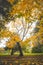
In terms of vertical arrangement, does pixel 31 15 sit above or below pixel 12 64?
above

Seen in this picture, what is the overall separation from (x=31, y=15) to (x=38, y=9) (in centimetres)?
33

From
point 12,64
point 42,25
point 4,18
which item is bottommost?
point 12,64

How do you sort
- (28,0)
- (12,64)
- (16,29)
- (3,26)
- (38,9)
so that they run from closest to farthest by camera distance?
(28,0) < (38,9) < (12,64) < (3,26) < (16,29)

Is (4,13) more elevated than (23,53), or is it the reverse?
(4,13)

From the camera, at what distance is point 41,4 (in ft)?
25.5

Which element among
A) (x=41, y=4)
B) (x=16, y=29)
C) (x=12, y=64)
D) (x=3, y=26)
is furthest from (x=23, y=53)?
(x=41, y=4)

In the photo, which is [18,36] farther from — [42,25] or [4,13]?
[42,25]

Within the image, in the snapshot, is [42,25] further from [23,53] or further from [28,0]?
[23,53]

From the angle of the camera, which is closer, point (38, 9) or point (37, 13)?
point (38, 9)

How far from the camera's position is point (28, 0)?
7570 mm

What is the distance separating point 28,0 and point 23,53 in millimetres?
7827

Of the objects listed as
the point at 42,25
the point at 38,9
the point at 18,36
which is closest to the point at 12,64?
the point at 42,25

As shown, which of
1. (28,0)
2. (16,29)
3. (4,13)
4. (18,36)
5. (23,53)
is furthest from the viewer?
(23,53)

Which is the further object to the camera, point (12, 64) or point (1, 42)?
point (1, 42)
